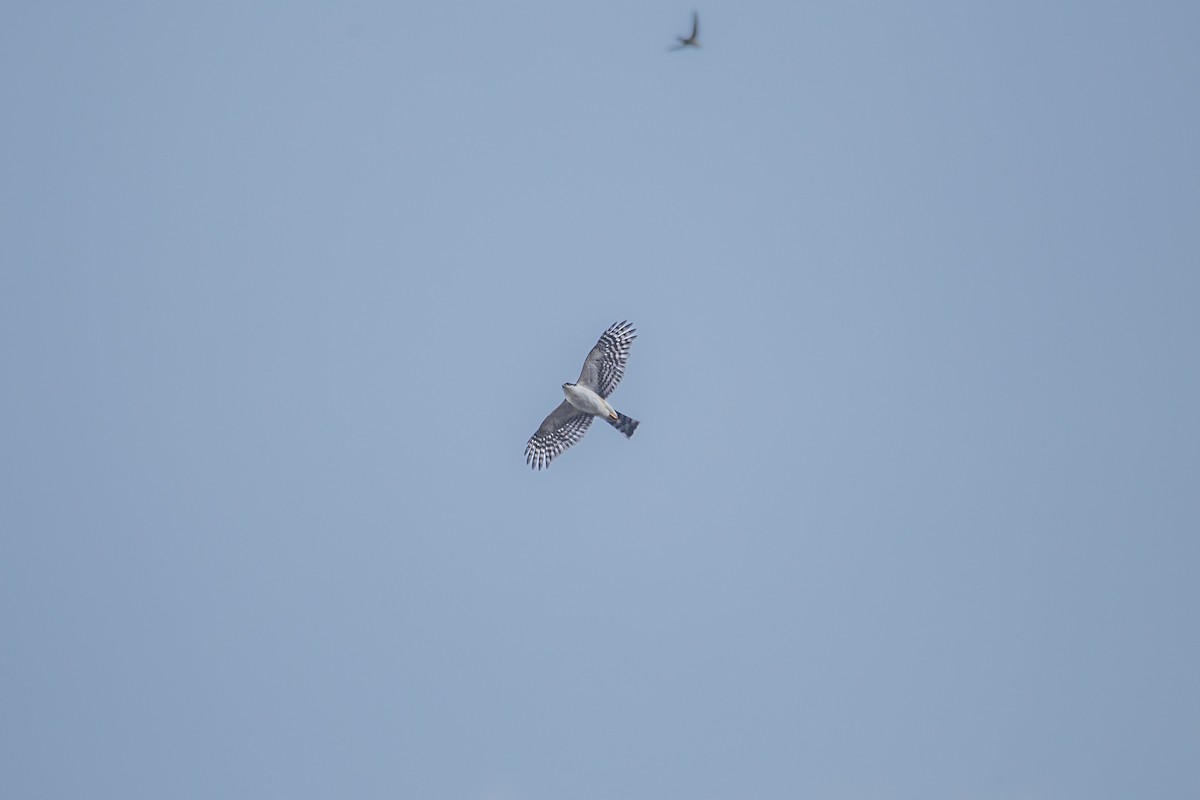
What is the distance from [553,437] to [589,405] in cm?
158

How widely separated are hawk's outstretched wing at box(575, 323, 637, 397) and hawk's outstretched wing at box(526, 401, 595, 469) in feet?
4.33

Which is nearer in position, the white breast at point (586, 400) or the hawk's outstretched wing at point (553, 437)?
the white breast at point (586, 400)

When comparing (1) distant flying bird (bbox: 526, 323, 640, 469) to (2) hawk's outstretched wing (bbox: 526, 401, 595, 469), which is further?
(2) hawk's outstretched wing (bbox: 526, 401, 595, 469)

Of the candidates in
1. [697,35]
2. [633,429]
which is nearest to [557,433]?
[633,429]

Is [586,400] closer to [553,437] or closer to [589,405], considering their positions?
[589,405]

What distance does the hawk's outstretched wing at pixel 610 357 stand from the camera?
3519 centimetres

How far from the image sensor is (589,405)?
35.6 metres

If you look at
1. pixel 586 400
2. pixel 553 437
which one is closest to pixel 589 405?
pixel 586 400

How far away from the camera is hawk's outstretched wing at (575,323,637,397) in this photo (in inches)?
1385

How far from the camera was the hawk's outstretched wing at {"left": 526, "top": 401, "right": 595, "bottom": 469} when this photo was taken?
36531mm

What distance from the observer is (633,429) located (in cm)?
3562

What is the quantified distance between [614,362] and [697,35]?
8.84 m

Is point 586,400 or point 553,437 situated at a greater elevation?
point 586,400

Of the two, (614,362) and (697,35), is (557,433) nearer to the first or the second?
(614,362)
